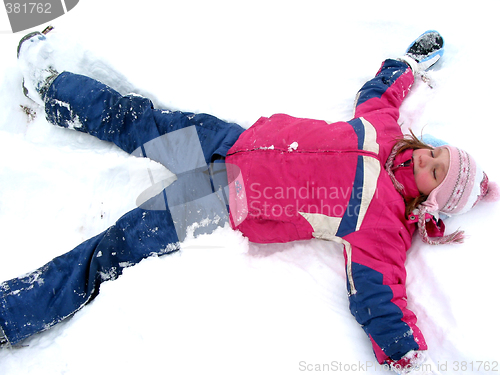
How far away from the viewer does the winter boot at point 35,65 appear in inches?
58.2

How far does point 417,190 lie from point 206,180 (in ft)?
2.94

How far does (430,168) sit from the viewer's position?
4.01 feet

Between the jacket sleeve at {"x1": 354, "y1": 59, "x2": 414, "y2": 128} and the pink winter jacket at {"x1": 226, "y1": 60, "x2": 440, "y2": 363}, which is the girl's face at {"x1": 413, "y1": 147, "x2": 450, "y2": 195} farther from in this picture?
the jacket sleeve at {"x1": 354, "y1": 59, "x2": 414, "y2": 128}

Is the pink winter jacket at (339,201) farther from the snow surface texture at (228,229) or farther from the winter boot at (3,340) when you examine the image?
the winter boot at (3,340)

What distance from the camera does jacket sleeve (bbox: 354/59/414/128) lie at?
1463mm

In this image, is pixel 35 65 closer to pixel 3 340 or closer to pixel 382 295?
pixel 3 340

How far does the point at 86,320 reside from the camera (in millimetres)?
1111

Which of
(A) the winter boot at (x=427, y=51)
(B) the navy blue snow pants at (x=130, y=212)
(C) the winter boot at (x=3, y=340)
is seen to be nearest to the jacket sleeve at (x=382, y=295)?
(B) the navy blue snow pants at (x=130, y=212)

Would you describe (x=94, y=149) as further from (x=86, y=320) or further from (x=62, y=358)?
(x=62, y=358)

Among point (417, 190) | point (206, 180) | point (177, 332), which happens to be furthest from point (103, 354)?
point (417, 190)

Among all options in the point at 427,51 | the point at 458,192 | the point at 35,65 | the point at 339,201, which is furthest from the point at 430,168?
the point at 35,65

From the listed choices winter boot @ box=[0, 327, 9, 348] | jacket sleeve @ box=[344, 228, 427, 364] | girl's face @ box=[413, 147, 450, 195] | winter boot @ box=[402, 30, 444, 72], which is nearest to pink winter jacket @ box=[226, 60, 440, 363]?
jacket sleeve @ box=[344, 228, 427, 364]

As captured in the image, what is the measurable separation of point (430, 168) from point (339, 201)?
0.40 meters

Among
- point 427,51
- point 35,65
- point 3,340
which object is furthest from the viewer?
point 427,51
